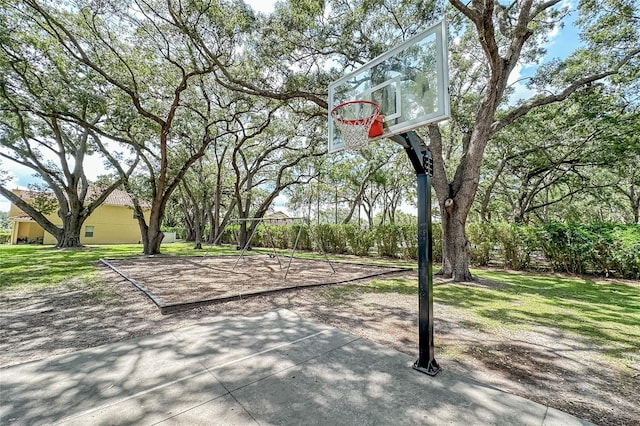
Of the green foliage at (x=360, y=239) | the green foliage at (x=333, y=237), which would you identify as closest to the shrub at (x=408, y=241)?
the green foliage at (x=360, y=239)

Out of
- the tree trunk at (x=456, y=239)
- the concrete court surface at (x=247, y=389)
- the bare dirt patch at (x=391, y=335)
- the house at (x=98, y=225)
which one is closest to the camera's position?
the concrete court surface at (x=247, y=389)

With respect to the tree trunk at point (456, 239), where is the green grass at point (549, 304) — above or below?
below

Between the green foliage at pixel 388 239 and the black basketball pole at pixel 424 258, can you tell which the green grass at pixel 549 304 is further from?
the green foliage at pixel 388 239

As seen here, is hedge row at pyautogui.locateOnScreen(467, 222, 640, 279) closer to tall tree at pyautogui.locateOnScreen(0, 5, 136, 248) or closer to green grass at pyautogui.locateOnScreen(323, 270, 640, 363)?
green grass at pyautogui.locateOnScreen(323, 270, 640, 363)

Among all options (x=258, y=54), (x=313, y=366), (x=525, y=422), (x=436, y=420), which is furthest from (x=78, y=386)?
(x=258, y=54)

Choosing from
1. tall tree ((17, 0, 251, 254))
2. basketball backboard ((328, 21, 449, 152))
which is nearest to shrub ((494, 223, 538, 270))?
basketball backboard ((328, 21, 449, 152))

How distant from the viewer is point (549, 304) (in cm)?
449

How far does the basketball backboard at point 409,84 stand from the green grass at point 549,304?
271 centimetres

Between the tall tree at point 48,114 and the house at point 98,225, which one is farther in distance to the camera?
the house at point 98,225

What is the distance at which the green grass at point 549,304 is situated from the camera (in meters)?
3.25

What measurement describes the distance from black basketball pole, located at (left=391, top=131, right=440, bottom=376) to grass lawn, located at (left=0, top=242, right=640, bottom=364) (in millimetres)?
1587

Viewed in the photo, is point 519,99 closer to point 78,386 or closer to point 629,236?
point 629,236

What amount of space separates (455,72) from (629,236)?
676 cm

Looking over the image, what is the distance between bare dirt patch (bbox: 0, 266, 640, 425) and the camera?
6.70ft
